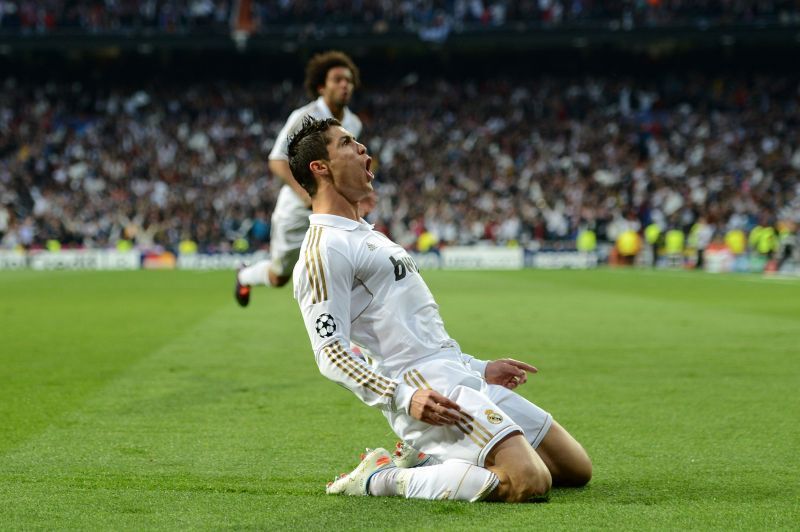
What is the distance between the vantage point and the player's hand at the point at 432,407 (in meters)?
4.36

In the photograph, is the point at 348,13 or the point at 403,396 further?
the point at 348,13

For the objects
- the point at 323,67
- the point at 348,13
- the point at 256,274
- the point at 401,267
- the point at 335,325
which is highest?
the point at 348,13

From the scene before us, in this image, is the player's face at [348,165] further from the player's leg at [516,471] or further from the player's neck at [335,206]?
the player's leg at [516,471]

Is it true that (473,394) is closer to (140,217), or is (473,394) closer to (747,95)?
(140,217)

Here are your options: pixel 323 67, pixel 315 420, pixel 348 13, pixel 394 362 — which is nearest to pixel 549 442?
pixel 394 362

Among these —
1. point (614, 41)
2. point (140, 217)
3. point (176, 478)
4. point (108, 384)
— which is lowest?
point (140, 217)

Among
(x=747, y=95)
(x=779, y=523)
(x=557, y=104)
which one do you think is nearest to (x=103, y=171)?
(x=557, y=104)

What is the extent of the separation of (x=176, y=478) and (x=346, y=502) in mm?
926

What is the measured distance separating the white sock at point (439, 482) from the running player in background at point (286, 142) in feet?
14.9

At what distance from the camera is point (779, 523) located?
164 inches

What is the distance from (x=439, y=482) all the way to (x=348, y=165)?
1.39m

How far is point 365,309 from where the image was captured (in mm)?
4793

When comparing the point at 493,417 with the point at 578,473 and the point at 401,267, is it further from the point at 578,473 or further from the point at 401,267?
the point at 401,267

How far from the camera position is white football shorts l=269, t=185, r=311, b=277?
9953mm
